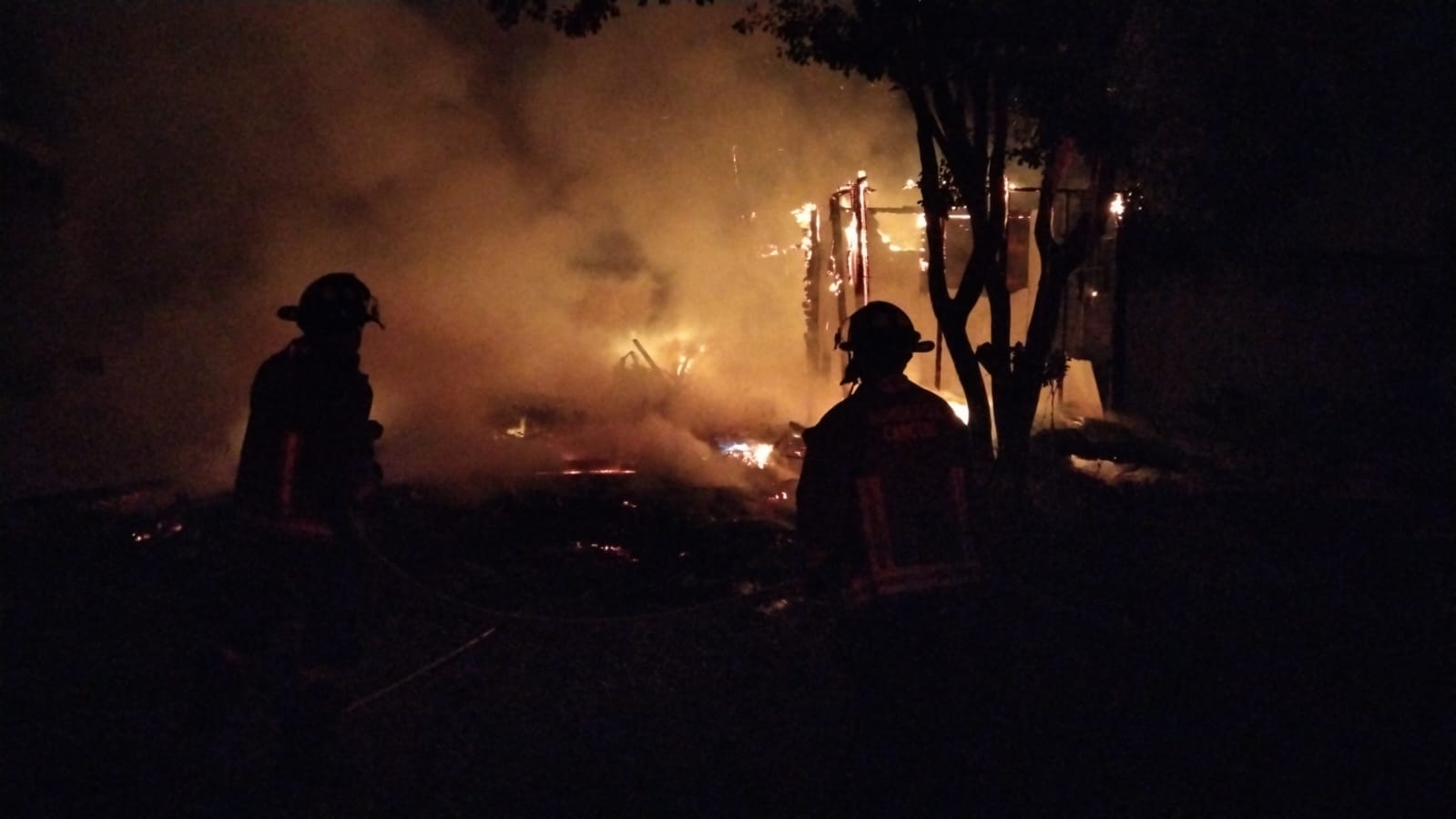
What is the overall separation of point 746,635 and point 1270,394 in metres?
6.84

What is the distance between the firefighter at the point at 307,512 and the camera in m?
3.32

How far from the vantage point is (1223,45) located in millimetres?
9398

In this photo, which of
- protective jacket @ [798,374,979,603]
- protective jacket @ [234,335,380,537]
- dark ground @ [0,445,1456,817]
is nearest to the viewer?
protective jacket @ [798,374,979,603]

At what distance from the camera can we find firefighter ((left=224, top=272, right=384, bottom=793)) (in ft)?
10.9

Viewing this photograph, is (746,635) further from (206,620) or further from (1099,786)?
(206,620)

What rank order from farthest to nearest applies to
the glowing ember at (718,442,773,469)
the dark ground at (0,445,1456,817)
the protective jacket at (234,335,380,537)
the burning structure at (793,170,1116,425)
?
1. the burning structure at (793,170,1116,425)
2. the glowing ember at (718,442,773,469)
3. the dark ground at (0,445,1456,817)
4. the protective jacket at (234,335,380,537)

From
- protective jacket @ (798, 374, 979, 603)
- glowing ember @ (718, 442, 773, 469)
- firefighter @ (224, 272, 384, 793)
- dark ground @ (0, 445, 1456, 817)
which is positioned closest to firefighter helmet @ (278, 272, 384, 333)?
firefighter @ (224, 272, 384, 793)

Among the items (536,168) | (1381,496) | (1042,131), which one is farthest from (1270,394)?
(536,168)

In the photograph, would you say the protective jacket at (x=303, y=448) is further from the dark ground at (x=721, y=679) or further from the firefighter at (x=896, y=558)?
the firefighter at (x=896, y=558)

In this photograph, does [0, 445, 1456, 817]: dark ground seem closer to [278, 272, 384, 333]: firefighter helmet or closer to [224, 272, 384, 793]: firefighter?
[224, 272, 384, 793]: firefighter

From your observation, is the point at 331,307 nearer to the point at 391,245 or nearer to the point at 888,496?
the point at 888,496

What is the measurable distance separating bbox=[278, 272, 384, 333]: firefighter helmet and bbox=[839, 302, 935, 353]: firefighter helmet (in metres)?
1.60

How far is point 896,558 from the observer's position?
9.61 feet

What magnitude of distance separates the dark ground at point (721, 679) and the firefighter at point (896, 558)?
25cm
